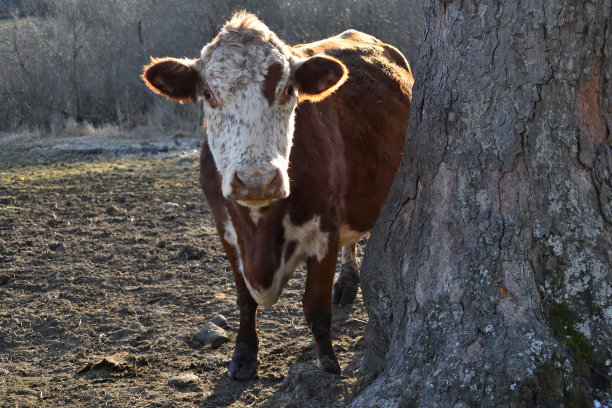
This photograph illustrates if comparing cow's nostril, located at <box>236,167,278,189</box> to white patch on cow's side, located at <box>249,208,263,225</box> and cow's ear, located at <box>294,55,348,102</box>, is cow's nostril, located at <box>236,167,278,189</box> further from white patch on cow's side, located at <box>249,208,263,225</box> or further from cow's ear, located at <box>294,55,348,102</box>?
cow's ear, located at <box>294,55,348,102</box>

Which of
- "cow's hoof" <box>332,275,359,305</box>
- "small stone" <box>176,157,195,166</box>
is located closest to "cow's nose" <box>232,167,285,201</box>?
"cow's hoof" <box>332,275,359,305</box>

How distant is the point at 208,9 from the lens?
21.2 metres

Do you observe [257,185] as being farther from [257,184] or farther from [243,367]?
[243,367]

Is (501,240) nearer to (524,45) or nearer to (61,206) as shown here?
(524,45)

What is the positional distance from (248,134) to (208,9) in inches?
740

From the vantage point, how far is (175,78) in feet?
13.6

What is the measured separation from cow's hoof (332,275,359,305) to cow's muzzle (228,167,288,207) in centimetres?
249

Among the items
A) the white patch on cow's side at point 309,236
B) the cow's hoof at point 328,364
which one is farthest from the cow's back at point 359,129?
the cow's hoof at point 328,364

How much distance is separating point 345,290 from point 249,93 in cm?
262

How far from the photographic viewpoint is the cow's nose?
3.41 meters

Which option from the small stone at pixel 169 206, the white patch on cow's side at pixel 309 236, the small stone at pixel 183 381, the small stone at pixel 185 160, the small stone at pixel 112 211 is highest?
the white patch on cow's side at pixel 309 236

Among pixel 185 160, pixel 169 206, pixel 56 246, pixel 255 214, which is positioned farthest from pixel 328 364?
pixel 185 160

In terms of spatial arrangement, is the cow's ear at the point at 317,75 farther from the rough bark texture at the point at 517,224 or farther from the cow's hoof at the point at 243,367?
the cow's hoof at the point at 243,367

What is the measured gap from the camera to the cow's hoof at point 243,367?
4.33m
